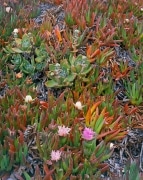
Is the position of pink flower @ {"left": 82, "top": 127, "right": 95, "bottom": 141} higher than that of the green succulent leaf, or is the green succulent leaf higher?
the green succulent leaf

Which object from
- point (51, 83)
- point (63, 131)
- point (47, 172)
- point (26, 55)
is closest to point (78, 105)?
point (63, 131)

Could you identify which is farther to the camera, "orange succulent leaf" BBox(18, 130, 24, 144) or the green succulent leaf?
the green succulent leaf

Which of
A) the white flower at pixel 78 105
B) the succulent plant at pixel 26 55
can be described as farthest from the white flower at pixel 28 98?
the succulent plant at pixel 26 55

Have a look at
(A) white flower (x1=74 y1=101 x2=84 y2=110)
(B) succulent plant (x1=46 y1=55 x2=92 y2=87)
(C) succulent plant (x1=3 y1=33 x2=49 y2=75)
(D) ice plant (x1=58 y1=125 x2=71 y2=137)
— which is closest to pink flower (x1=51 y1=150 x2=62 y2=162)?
(D) ice plant (x1=58 y1=125 x2=71 y2=137)

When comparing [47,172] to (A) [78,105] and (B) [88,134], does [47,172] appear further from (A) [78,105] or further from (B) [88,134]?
(A) [78,105]

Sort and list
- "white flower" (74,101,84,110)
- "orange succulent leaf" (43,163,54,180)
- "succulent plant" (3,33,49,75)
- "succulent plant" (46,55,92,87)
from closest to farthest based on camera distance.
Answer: "orange succulent leaf" (43,163,54,180) → "white flower" (74,101,84,110) → "succulent plant" (46,55,92,87) → "succulent plant" (3,33,49,75)

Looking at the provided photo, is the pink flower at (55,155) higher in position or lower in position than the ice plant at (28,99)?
lower

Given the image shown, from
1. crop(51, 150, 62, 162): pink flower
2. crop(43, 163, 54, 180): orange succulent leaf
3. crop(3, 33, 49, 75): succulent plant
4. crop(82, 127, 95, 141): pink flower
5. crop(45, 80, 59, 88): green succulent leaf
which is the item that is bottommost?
crop(43, 163, 54, 180): orange succulent leaf

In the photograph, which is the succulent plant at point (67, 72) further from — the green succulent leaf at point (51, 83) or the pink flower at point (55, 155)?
the pink flower at point (55, 155)

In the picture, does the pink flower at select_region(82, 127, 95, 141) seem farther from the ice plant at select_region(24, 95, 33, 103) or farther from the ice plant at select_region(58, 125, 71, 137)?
the ice plant at select_region(24, 95, 33, 103)

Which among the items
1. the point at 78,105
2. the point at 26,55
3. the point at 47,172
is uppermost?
the point at 26,55
